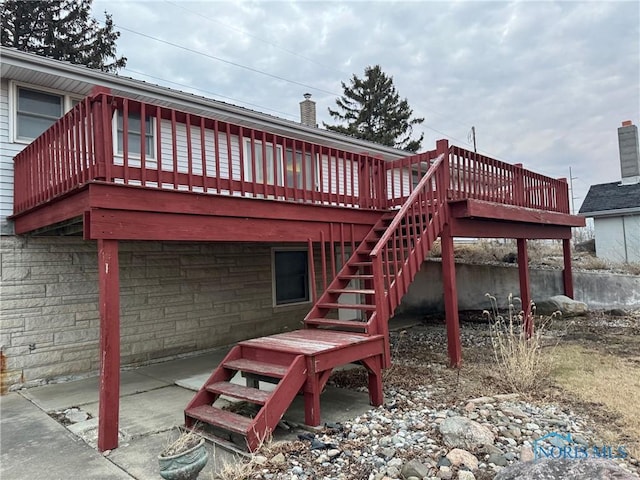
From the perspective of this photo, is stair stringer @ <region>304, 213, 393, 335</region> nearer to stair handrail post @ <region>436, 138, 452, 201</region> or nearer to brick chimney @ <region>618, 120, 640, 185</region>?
stair handrail post @ <region>436, 138, 452, 201</region>

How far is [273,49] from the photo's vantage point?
2030 cm

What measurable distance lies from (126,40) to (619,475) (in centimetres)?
2288

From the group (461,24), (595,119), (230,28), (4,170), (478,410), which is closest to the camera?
(478,410)

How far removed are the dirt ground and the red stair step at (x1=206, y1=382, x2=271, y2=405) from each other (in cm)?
170

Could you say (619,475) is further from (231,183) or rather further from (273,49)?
(273,49)

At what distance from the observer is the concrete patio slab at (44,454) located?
300cm

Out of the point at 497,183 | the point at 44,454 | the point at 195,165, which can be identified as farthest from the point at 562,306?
the point at 44,454

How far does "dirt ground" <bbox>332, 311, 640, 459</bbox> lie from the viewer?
3828 millimetres

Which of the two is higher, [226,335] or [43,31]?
[43,31]

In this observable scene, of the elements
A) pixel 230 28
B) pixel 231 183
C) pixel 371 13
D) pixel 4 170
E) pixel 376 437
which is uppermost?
pixel 230 28

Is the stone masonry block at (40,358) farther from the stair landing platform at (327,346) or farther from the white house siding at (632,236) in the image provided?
the white house siding at (632,236)

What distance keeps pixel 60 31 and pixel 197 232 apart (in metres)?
19.3

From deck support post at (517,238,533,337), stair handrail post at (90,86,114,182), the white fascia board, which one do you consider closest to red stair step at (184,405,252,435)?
stair handrail post at (90,86,114,182)

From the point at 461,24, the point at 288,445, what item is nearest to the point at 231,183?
the point at 288,445
